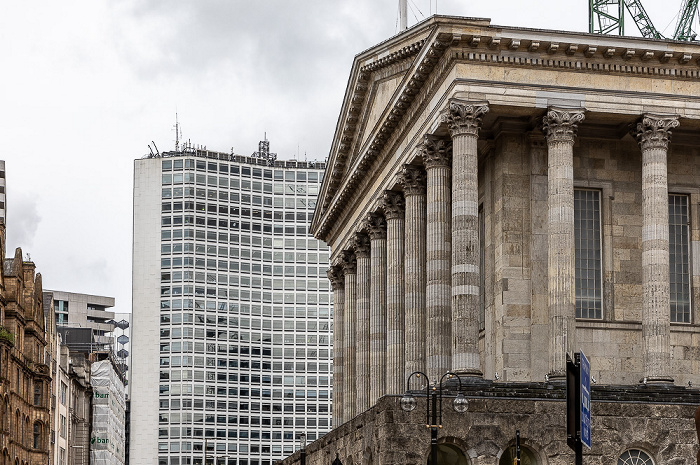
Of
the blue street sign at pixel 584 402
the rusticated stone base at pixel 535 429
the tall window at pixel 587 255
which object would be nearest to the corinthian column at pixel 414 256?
the tall window at pixel 587 255

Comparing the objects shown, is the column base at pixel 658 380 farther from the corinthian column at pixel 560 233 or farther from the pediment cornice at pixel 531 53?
the pediment cornice at pixel 531 53

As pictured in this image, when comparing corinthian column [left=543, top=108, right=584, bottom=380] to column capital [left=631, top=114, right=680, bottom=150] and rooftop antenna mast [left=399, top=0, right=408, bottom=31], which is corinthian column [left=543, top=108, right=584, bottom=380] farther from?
rooftop antenna mast [left=399, top=0, right=408, bottom=31]

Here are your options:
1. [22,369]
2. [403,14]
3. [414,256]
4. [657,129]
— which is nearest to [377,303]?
[414,256]

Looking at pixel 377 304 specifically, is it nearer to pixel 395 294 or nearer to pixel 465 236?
pixel 395 294

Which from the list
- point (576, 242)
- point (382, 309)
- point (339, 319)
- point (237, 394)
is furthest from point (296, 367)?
point (576, 242)

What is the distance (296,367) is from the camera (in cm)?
17475

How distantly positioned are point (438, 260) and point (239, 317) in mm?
114277

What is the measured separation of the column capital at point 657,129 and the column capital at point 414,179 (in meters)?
11.5

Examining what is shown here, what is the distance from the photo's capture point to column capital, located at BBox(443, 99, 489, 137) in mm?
58250

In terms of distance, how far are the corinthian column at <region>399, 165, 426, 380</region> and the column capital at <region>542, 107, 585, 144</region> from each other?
937 cm

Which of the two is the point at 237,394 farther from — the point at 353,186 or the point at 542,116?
the point at 542,116

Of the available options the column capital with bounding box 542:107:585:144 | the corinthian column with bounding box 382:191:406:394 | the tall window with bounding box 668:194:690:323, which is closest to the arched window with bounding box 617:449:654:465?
the tall window with bounding box 668:194:690:323

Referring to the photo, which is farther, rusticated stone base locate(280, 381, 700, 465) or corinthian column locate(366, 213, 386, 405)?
corinthian column locate(366, 213, 386, 405)

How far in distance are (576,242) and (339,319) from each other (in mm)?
28137
